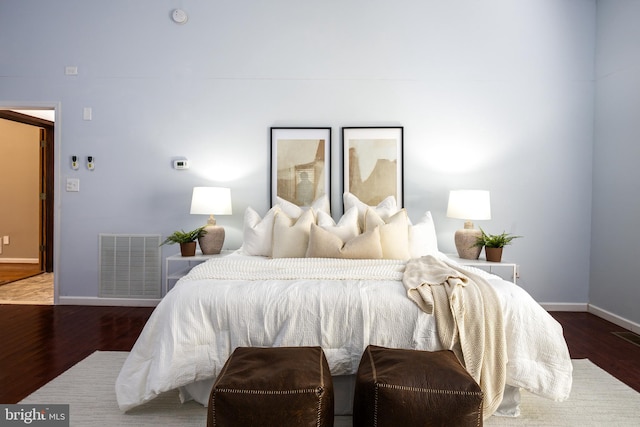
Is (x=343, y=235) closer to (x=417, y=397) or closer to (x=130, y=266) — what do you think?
(x=417, y=397)

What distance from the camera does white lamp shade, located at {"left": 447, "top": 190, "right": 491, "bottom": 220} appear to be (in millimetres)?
3360

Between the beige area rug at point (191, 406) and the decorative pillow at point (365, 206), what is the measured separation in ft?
5.60

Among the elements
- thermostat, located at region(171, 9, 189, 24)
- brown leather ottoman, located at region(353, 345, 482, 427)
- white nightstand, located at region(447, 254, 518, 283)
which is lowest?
brown leather ottoman, located at region(353, 345, 482, 427)

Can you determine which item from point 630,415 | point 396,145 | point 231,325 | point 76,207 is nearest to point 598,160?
point 396,145

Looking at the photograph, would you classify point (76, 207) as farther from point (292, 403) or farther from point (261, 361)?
point (292, 403)

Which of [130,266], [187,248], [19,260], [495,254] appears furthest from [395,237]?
[19,260]

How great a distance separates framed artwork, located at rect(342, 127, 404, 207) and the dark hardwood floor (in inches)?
78.2

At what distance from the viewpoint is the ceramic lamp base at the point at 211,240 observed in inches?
138

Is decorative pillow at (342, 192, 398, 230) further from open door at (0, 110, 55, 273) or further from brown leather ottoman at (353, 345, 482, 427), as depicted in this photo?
open door at (0, 110, 55, 273)

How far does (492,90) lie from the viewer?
3803mm

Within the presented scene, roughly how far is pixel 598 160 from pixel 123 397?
4.43 m

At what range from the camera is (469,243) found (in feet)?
11.0

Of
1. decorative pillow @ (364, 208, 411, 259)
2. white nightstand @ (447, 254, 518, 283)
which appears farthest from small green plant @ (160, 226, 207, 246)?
white nightstand @ (447, 254, 518, 283)

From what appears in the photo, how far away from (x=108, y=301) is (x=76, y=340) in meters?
1.01
